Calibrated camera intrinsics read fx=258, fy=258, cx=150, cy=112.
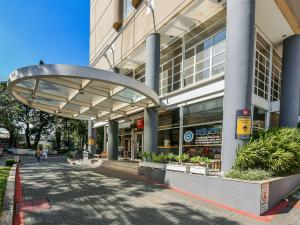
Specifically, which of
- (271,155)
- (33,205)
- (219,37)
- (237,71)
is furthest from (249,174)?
(219,37)

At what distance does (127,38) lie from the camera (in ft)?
67.9

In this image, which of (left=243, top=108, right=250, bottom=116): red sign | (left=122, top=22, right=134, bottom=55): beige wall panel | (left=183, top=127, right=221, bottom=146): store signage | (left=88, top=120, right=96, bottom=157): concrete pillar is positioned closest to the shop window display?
(left=183, top=127, right=221, bottom=146): store signage

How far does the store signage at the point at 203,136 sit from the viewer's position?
13.4 metres

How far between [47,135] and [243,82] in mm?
52412

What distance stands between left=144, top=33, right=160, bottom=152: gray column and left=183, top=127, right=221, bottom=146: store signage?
192cm

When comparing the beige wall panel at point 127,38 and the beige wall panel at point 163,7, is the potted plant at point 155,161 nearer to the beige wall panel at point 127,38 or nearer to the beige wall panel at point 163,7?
the beige wall panel at point 163,7

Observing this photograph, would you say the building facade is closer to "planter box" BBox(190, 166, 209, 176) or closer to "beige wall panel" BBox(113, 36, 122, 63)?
"planter box" BBox(190, 166, 209, 176)

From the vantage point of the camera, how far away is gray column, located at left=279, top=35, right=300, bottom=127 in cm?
1468

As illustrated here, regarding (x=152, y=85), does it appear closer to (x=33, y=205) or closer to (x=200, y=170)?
(x=200, y=170)

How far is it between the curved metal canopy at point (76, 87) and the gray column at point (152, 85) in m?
0.81

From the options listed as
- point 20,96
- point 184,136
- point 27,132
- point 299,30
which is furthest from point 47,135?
point 299,30

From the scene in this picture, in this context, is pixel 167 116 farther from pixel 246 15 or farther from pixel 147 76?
pixel 246 15

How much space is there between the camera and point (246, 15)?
33.6ft

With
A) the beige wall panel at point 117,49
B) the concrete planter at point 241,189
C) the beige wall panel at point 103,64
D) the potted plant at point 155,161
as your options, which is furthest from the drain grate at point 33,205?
the beige wall panel at point 103,64
